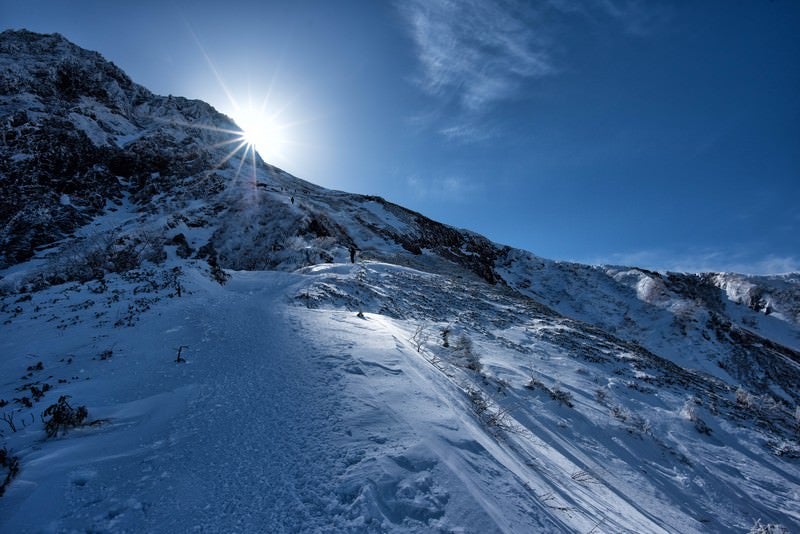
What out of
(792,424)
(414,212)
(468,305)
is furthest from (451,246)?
(792,424)

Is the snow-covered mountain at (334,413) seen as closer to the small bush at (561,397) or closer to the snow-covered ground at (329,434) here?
the snow-covered ground at (329,434)

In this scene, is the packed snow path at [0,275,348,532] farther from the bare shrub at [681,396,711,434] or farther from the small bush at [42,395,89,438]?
the bare shrub at [681,396,711,434]

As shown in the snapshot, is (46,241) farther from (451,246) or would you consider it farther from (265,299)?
(451,246)

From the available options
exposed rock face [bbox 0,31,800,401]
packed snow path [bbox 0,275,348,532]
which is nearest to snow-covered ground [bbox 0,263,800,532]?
packed snow path [bbox 0,275,348,532]

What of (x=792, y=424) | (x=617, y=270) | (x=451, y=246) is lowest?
(x=792, y=424)

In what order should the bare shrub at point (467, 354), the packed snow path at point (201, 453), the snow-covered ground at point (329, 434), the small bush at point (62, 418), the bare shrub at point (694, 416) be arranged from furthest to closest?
the bare shrub at point (694, 416) → the bare shrub at point (467, 354) → the small bush at point (62, 418) → the snow-covered ground at point (329, 434) → the packed snow path at point (201, 453)

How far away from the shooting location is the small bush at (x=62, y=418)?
11.6 feet

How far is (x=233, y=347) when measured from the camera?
6035 millimetres

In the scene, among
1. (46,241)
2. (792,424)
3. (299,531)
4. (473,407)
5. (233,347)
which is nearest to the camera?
(299,531)

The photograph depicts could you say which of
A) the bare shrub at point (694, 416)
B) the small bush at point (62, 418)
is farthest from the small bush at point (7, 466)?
the bare shrub at point (694, 416)

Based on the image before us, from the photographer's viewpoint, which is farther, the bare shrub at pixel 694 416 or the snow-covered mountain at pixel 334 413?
the bare shrub at pixel 694 416

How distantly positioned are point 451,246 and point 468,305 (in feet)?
107

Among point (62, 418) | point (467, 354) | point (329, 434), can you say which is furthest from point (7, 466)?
point (467, 354)

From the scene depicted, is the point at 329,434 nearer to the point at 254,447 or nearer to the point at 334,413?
the point at 334,413
